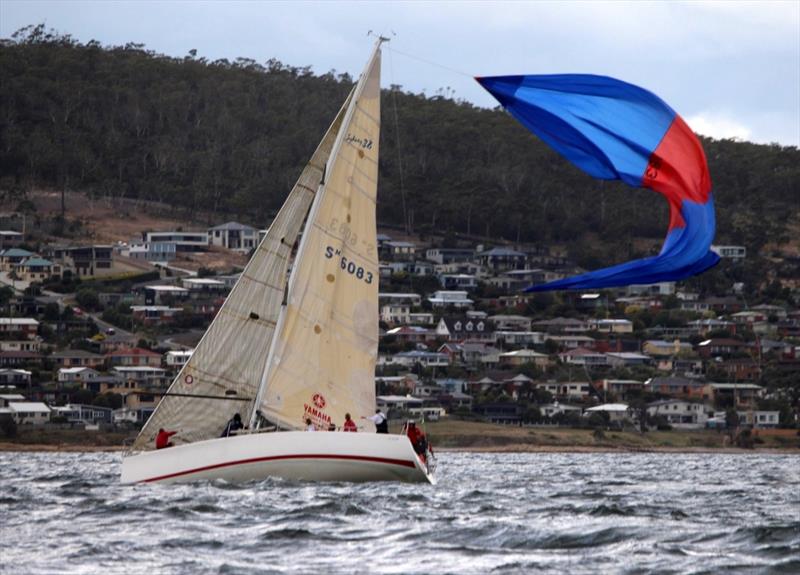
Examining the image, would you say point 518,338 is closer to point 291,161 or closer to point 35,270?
point 35,270

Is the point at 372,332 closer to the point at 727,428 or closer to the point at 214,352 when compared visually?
the point at 214,352

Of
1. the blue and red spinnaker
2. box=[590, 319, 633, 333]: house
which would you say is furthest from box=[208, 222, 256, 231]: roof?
the blue and red spinnaker

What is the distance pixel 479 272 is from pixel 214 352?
11278cm

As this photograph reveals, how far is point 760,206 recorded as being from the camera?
524 feet

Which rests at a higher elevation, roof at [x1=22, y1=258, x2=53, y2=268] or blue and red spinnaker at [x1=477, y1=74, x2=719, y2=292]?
roof at [x1=22, y1=258, x2=53, y2=268]

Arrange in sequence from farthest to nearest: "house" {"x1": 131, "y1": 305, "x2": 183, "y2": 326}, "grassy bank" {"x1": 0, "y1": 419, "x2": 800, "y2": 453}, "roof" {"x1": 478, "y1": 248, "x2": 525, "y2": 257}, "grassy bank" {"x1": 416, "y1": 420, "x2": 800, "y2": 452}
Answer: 1. "roof" {"x1": 478, "y1": 248, "x2": 525, "y2": 257}
2. "house" {"x1": 131, "y1": 305, "x2": 183, "y2": 326}
3. "grassy bank" {"x1": 416, "y1": 420, "x2": 800, "y2": 452}
4. "grassy bank" {"x1": 0, "y1": 419, "x2": 800, "y2": 453}

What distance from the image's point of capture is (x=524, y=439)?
253 ft

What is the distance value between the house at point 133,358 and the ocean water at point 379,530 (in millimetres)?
61738

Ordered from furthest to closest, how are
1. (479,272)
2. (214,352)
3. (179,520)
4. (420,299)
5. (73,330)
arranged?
(479,272) → (420,299) → (73,330) → (214,352) → (179,520)

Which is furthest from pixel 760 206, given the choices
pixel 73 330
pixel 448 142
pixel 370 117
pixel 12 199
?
pixel 370 117

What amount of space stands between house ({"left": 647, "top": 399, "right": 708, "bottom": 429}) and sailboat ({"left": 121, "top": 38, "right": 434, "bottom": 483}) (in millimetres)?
64039

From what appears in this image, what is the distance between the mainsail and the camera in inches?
1112

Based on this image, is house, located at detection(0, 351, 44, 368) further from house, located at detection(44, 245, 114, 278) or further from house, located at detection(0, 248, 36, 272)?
house, located at detection(44, 245, 114, 278)

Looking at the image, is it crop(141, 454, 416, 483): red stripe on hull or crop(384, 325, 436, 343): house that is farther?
crop(384, 325, 436, 343): house
